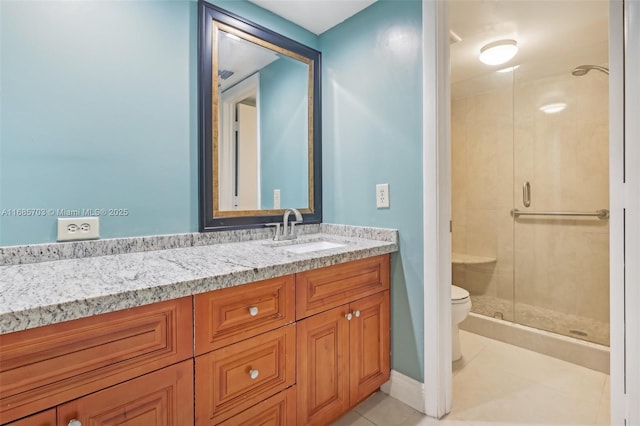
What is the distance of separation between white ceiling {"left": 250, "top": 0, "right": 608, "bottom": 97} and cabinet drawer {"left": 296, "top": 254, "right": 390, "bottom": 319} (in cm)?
144

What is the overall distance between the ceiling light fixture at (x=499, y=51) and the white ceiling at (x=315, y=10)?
40.6 inches

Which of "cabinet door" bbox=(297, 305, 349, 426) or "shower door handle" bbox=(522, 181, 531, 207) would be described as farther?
"shower door handle" bbox=(522, 181, 531, 207)

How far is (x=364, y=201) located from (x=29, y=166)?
1.47 meters

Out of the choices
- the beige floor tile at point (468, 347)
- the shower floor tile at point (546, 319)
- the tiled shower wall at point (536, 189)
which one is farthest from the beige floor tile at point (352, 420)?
the tiled shower wall at point (536, 189)

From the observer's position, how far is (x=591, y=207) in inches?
92.9

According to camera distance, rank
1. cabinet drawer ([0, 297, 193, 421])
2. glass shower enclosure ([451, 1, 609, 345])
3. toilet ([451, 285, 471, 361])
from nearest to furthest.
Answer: cabinet drawer ([0, 297, 193, 421]) → toilet ([451, 285, 471, 361]) → glass shower enclosure ([451, 1, 609, 345])

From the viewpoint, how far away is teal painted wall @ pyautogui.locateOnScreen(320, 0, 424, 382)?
159 cm

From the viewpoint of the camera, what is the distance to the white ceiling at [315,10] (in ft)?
5.73

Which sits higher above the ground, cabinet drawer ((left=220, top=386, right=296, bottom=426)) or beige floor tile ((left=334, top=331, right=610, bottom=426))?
cabinet drawer ((left=220, top=386, right=296, bottom=426))

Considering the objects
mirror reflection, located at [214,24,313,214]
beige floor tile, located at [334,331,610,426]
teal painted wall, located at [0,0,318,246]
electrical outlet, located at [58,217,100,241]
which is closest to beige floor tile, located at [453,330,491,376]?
beige floor tile, located at [334,331,610,426]

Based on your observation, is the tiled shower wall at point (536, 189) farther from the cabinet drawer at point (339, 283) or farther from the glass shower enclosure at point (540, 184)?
the cabinet drawer at point (339, 283)

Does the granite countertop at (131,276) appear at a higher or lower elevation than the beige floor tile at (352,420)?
higher

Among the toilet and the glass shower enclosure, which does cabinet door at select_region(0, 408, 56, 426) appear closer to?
the toilet

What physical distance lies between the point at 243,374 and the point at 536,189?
2.66 meters
